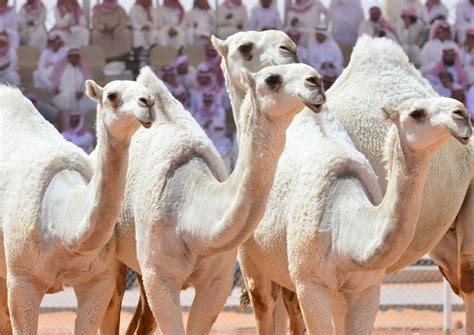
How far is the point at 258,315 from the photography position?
9648 mm

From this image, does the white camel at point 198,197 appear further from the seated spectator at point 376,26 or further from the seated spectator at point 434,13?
the seated spectator at point 434,13

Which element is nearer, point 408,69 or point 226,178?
point 226,178

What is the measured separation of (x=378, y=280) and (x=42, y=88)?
9.96m

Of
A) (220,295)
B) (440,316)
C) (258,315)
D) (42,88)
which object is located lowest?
(440,316)

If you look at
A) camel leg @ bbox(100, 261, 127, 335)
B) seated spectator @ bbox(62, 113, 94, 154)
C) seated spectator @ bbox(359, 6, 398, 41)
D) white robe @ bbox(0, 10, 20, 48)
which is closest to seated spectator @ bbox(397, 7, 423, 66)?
seated spectator @ bbox(359, 6, 398, 41)

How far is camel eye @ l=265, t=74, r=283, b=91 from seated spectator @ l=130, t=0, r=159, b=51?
1018 cm

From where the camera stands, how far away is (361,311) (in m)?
8.13

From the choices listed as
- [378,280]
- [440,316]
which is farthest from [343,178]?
[440,316]

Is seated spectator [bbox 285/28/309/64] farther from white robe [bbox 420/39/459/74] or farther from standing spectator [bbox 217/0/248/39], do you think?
white robe [bbox 420/39/459/74]

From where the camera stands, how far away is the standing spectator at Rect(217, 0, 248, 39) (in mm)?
17672

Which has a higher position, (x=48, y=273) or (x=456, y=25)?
(x=48, y=273)

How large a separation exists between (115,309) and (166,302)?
1.89 m

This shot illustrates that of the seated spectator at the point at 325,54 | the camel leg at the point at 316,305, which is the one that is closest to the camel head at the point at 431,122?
the camel leg at the point at 316,305

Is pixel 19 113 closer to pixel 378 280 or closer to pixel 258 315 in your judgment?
pixel 258 315
